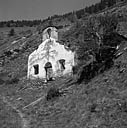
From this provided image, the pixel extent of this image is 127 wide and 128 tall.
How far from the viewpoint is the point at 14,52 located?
49.8 m

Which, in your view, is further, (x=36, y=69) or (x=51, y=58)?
(x=36, y=69)

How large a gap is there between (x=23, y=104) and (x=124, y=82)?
898 cm

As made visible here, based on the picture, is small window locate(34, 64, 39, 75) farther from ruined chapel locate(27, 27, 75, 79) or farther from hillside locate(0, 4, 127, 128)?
hillside locate(0, 4, 127, 128)

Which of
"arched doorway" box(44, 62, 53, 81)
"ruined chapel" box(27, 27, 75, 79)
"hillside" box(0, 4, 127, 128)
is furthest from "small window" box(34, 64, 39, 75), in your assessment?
"hillside" box(0, 4, 127, 128)

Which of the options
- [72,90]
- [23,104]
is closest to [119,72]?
[72,90]

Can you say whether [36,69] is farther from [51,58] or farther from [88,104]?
[88,104]

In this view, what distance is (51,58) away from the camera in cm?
2788

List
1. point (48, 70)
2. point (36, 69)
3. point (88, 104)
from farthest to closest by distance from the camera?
1. point (36, 69)
2. point (48, 70)
3. point (88, 104)

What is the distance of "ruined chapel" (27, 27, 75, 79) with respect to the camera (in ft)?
87.7

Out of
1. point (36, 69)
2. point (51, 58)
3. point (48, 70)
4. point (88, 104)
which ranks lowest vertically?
point (88, 104)

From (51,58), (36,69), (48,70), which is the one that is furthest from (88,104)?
(36,69)

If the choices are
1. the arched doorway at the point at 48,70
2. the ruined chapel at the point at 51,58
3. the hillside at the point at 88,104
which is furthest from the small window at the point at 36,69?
the hillside at the point at 88,104

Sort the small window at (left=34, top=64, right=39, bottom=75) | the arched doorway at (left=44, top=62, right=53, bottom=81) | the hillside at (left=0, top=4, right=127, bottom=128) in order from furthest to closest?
the small window at (left=34, top=64, right=39, bottom=75) → the arched doorway at (left=44, top=62, right=53, bottom=81) → the hillside at (left=0, top=4, right=127, bottom=128)

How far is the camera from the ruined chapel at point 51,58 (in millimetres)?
26719
